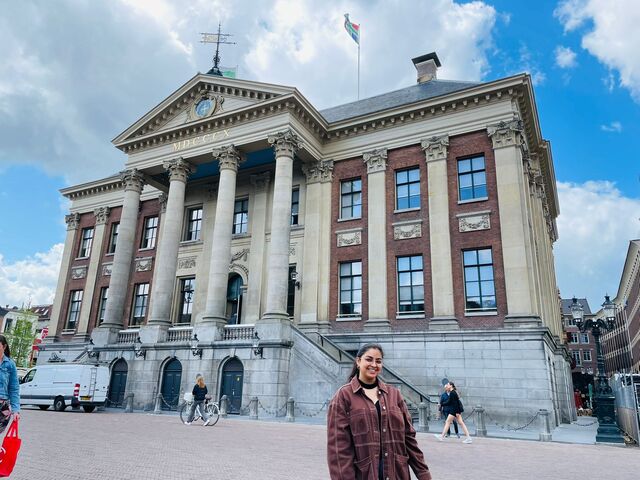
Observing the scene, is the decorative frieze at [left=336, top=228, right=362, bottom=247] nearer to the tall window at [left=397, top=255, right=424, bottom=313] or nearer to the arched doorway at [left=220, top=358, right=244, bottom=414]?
the tall window at [left=397, top=255, right=424, bottom=313]

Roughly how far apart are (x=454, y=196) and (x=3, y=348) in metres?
21.8

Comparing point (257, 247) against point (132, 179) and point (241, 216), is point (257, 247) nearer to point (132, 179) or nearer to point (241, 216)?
point (241, 216)

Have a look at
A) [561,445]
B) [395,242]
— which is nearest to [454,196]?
[395,242]

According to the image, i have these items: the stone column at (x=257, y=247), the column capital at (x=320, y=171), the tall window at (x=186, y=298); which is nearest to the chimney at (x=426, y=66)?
the column capital at (x=320, y=171)

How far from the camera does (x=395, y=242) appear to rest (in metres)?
25.6

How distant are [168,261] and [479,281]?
55.1 ft

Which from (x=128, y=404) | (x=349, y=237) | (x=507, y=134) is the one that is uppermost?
(x=507, y=134)

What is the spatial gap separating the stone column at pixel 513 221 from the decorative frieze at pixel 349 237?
24.7 feet

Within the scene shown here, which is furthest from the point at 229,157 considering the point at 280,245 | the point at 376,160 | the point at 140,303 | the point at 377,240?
the point at 140,303

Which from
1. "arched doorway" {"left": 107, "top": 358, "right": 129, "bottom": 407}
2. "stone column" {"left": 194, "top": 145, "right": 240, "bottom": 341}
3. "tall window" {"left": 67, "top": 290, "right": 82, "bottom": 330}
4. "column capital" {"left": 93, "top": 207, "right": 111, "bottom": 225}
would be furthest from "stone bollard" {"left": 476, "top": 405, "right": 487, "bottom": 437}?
"column capital" {"left": 93, "top": 207, "right": 111, "bottom": 225}

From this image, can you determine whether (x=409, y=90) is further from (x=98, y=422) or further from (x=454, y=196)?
(x=98, y=422)

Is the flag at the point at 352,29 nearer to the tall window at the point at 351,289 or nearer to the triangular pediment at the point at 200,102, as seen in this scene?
the triangular pediment at the point at 200,102

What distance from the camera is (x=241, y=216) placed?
31172mm

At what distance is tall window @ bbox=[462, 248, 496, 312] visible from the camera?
22.8m
